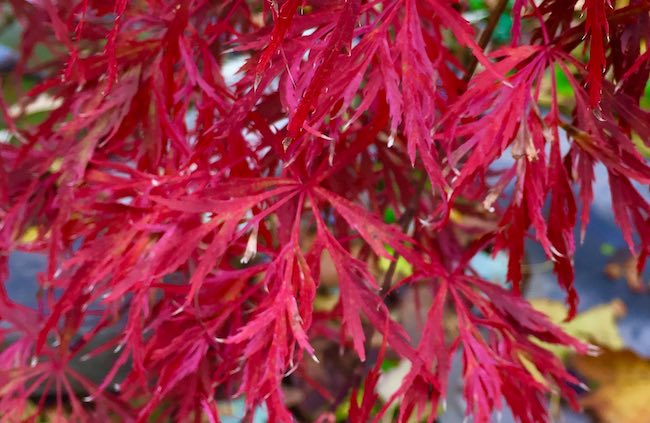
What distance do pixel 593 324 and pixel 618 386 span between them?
152 millimetres

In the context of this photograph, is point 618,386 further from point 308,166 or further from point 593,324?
point 308,166

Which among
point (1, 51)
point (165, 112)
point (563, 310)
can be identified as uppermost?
point (1, 51)

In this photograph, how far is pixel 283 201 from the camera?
0.47 meters

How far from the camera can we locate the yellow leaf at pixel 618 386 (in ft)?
3.87

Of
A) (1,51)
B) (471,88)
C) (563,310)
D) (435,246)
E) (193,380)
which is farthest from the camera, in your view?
(1,51)

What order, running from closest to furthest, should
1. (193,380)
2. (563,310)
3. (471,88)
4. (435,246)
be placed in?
(471,88), (193,380), (435,246), (563,310)

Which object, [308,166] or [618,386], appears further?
[618,386]

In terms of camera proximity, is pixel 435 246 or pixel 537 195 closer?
pixel 537 195

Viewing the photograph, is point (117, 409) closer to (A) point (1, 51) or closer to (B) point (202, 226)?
(B) point (202, 226)

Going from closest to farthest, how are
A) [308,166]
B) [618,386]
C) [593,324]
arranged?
1. [308,166]
2. [618,386]
3. [593,324]

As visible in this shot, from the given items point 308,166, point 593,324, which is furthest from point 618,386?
point 308,166

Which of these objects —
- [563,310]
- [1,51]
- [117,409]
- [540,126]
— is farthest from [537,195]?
[1,51]

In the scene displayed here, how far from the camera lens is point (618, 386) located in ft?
3.98

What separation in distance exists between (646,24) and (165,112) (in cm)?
35
